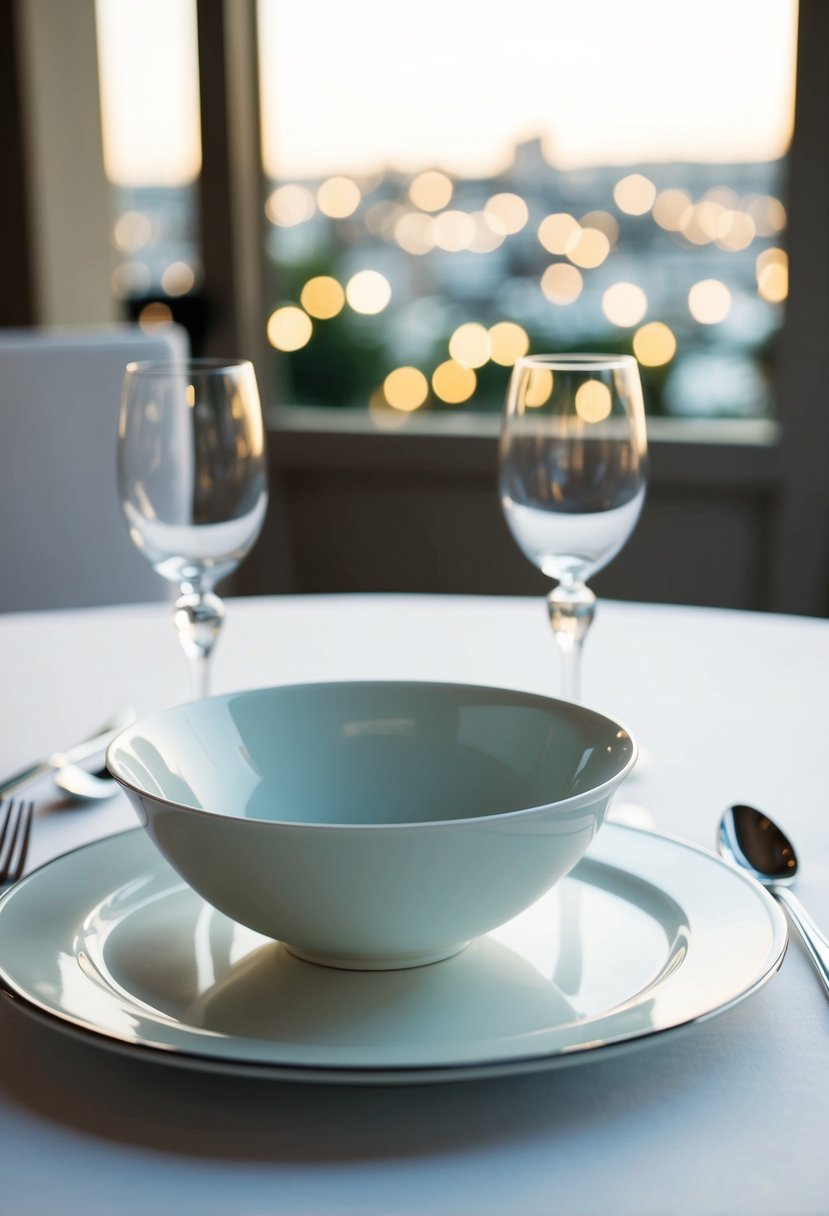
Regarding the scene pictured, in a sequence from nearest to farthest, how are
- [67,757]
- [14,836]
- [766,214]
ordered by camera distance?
[14,836] → [67,757] → [766,214]

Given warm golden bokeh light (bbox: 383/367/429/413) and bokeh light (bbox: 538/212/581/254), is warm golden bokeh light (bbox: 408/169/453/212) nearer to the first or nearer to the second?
bokeh light (bbox: 538/212/581/254)

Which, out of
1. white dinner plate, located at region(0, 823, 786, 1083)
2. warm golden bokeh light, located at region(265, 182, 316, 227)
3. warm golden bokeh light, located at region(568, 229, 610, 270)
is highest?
warm golden bokeh light, located at region(265, 182, 316, 227)

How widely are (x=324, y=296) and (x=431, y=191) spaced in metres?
0.35

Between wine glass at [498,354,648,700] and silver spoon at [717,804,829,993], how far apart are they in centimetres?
15

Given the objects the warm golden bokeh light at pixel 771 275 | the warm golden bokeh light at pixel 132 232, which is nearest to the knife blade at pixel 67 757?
the warm golden bokeh light at pixel 771 275

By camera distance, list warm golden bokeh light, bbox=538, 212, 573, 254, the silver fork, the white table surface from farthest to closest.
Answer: warm golden bokeh light, bbox=538, 212, 573, 254 → the silver fork → the white table surface

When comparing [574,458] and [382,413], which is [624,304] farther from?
[574,458]

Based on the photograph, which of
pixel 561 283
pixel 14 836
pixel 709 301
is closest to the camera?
pixel 14 836

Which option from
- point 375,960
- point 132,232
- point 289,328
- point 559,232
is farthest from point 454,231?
point 375,960

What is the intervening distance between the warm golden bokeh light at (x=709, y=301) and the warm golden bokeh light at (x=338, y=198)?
810mm

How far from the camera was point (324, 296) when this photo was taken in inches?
122

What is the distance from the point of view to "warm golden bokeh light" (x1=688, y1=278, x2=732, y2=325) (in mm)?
2695

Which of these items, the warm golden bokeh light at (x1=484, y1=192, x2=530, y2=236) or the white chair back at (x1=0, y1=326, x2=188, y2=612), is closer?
the white chair back at (x1=0, y1=326, x2=188, y2=612)

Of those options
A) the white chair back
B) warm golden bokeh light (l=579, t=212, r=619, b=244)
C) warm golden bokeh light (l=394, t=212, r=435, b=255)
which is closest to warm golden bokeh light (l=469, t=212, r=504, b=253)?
warm golden bokeh light (l=394, t=212, r=435, b=255)
